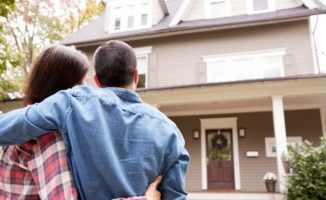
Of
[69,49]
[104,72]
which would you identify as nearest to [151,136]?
[104,72]

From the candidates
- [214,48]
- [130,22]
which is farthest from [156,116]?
[130,22]

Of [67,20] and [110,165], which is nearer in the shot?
[110,165]

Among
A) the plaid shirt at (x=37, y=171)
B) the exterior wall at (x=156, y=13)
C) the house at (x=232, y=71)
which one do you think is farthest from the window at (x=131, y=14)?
the plaid shirt at (x=37, y=171)

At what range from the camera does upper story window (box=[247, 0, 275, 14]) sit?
393 inches

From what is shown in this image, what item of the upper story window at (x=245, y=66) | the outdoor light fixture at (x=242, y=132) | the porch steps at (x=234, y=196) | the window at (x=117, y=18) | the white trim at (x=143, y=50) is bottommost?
the porch steps at (x=234, y=196)

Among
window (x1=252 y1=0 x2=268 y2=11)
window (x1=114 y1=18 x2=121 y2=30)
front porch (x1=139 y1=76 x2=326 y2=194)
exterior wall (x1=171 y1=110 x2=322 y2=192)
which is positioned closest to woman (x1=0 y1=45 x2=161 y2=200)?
front porch (x1=139 y1=76 x2=326 y2=194)

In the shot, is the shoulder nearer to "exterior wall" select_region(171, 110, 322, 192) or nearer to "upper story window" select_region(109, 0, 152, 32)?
"exterior wall" select_region(171, 110, 322, 192)

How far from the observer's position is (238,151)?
9641 mm

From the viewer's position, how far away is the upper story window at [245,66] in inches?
368

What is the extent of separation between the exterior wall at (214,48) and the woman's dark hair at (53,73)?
8.71 metres

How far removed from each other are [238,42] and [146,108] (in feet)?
30.6

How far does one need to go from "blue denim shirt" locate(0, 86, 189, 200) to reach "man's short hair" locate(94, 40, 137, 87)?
0.11 m

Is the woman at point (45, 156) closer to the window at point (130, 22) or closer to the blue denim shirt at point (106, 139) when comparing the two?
the blue denim shirt at point (106, 139)

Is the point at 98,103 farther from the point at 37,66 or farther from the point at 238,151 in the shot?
the point at 238,151
